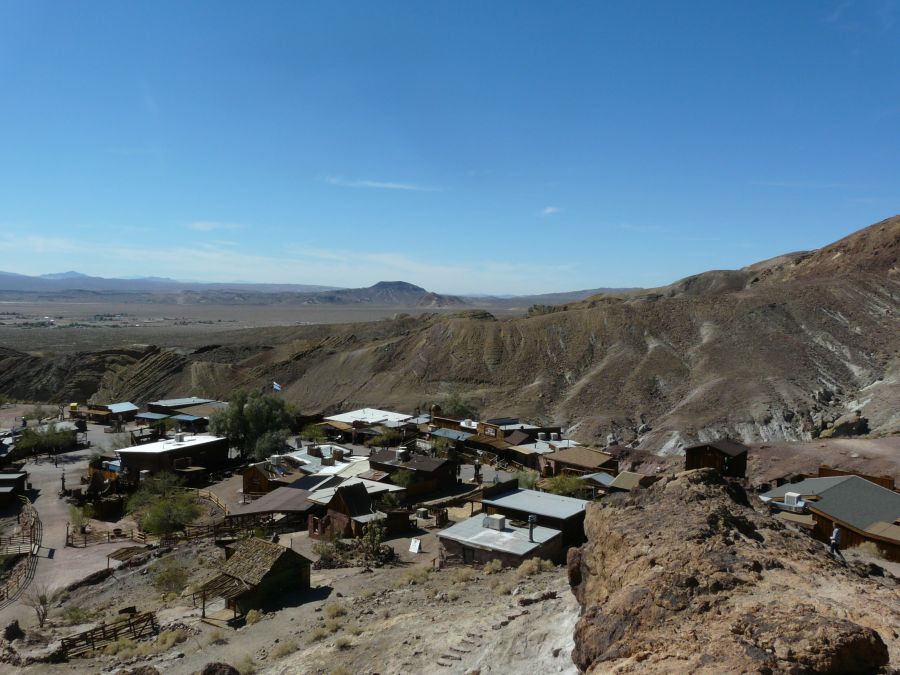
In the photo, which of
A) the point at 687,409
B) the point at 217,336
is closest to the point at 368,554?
the point at 687,409

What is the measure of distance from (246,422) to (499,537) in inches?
1195

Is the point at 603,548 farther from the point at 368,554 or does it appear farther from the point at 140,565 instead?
the point at 140,565

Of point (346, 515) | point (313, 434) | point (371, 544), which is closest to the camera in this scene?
point (371, 544)

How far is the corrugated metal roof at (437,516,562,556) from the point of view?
20.8 metres

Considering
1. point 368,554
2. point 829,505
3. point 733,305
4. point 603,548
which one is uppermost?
point 733,305

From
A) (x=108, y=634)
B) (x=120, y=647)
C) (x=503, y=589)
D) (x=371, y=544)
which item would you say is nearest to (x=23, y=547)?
(x=108, y=634)

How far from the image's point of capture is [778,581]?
7.29 meters

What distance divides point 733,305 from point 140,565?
61950 mm

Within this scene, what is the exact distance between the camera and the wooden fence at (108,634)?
17828mm

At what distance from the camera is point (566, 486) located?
31.5m

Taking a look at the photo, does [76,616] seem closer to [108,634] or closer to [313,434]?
[108,634]

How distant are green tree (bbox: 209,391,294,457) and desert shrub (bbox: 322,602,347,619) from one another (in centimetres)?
3122

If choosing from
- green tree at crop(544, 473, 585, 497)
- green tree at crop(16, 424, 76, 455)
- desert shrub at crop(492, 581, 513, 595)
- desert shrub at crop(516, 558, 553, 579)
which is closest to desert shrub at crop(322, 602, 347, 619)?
desert shrub at crop(492, 581, 513, 595)

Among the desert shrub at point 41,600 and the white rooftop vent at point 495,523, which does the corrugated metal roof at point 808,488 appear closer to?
the white rooftop vent at point 495,523
